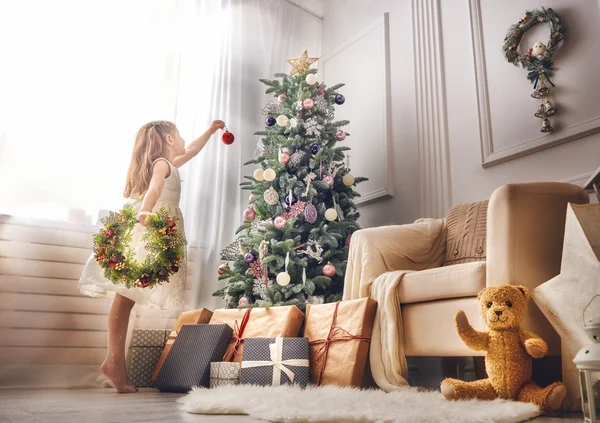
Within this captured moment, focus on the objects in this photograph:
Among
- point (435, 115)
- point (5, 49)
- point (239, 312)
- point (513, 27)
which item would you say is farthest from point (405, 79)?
point (5, 49)

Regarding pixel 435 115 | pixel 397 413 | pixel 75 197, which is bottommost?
pixel 397 413

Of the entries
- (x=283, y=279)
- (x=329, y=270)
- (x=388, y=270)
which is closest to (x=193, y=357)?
(x=283, y=279)

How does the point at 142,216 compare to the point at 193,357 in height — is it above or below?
above

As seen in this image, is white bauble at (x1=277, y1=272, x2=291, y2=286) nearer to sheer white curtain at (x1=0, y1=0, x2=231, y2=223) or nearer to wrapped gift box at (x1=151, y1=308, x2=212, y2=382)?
wrapped gift box at (x1=151, y1=308, x2=212, y2=382)

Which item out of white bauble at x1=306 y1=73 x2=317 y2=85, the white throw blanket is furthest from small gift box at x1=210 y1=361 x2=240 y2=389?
white bauble at x1=306 y1=73 x2=317 y2=85

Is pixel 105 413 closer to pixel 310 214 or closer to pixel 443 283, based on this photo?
pixel 443 283

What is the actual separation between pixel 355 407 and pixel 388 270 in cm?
101

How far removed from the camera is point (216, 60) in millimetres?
3574

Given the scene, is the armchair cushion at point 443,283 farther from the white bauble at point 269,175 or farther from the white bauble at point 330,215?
the white bauble at point 269,175

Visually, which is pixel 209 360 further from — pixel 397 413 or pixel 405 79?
pixel 405 79

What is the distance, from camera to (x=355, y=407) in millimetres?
1180

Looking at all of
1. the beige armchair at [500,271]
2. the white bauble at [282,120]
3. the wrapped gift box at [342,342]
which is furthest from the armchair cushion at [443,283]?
the white bauble at [282,120]

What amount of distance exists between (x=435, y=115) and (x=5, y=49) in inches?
101

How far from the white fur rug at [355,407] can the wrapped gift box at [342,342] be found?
267mm
